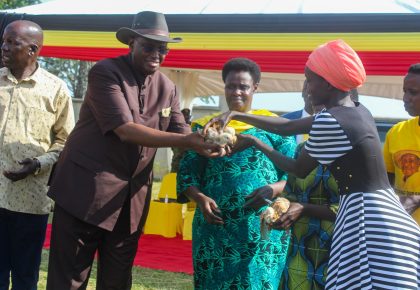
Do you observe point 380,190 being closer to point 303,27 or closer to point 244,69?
point 244,69

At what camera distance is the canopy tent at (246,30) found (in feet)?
19.0

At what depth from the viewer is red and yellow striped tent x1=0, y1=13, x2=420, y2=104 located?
5.78 metres

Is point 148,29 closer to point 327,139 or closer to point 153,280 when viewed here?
point 327,139

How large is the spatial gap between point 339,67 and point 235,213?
1.11 m

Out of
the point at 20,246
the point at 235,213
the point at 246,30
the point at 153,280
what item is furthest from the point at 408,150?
the point at 153,280

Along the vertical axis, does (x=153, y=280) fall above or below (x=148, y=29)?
below

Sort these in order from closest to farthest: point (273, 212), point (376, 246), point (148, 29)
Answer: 1. point (376, 246)
2. point (273, 212)
3. point (148, 29)

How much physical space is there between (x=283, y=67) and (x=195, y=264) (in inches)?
128

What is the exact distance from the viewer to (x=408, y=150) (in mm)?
3891

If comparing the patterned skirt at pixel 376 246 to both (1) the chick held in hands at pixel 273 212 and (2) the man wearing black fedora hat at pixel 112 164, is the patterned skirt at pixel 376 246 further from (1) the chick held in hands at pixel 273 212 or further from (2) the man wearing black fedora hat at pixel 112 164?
(2) the man wearing black fedora hat at pixel 112 164

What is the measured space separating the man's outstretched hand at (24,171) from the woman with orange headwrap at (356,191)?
1.82 metres

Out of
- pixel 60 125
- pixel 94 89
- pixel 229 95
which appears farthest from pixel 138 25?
pixel 60 125
